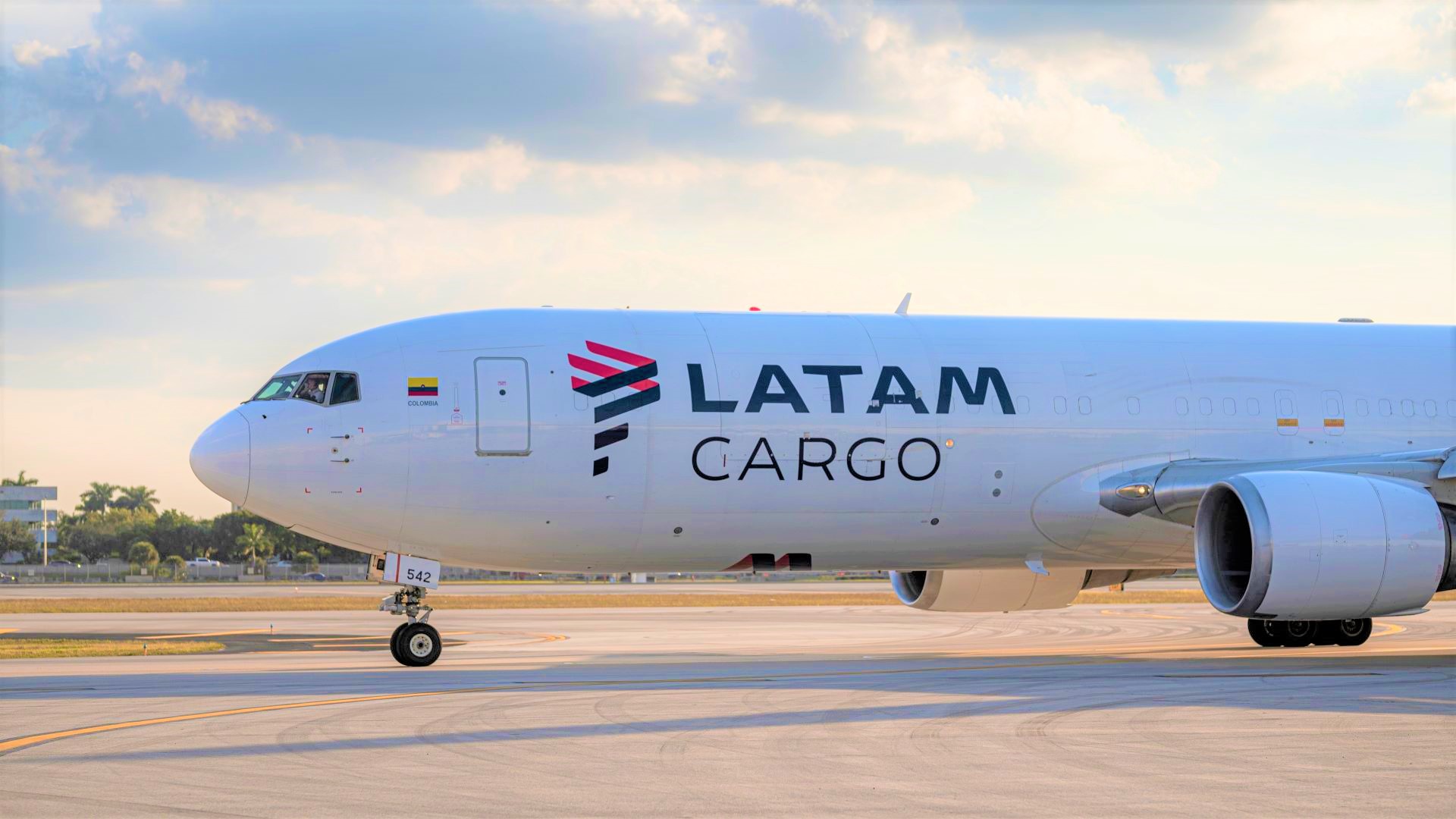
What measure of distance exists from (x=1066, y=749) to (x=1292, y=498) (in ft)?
26.1

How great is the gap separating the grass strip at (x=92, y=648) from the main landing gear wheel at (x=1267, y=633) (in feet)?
51.9

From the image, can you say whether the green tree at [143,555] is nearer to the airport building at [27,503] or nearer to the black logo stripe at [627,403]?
the airport building at [27,503]

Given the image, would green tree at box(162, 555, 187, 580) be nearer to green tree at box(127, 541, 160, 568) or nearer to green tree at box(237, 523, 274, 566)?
green tree at box(127, 541, 160, 568)

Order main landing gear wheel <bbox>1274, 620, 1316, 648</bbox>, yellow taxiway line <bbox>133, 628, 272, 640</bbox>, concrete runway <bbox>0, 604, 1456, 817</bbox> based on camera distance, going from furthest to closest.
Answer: yellow taxiway line <bbox>133, 628, 272, 640</bbox>
main landing gear wheel <bbox>1274, 620, 1316, 648</bbox>
concrete runway <bbox>0, 604, 1456, 817</bbox>

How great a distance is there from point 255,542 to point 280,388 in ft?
359

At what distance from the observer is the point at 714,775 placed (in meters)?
9.53

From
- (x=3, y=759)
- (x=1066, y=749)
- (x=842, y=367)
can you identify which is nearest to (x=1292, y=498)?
(x=842, y=367)

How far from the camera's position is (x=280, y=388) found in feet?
59.3

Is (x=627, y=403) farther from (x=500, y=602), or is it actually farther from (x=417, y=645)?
(x=500, y=602)

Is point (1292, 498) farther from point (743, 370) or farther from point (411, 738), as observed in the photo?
point (411, 738)

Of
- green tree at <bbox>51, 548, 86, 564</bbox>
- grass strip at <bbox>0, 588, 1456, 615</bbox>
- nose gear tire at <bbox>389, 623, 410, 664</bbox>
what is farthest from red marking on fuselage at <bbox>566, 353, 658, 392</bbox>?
green tree at <bbox>51, 548, 86, 564</bbox>

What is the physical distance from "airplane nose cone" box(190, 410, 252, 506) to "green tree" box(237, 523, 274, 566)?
10786cm

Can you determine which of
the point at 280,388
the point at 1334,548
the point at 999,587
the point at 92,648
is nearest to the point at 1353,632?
the point at 999,587

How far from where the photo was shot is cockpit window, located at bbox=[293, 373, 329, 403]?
17797 mm
